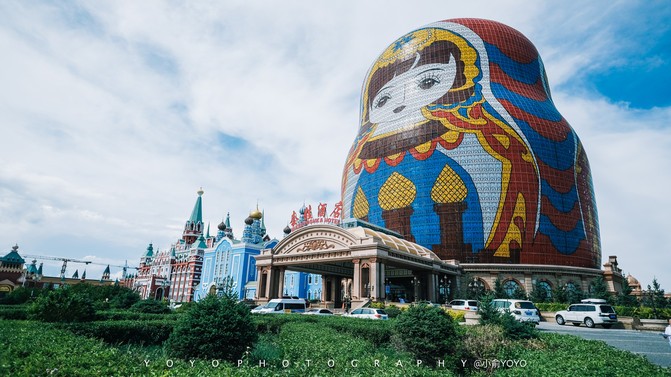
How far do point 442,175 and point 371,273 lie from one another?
64.4ft

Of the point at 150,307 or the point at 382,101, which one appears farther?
the point at 382,101

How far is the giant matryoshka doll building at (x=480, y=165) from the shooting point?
44.0 m

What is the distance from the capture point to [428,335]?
1102 centimetres

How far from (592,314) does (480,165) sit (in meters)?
24.7

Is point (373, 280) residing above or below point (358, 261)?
below

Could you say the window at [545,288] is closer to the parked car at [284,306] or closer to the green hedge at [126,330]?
the parked car at [284,306]

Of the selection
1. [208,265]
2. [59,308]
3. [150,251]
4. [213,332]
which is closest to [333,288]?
[208,265]

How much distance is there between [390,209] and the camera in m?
49.8

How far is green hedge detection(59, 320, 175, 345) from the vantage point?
1330 cm

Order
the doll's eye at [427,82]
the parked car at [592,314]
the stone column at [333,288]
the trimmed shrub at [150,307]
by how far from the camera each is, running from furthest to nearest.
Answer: the doll's eye at [427,82] → the stone column at [333,288] → the parked car at [592,314] → the trimmed shrub at [150,307]

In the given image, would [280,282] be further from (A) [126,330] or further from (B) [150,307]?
(A) [126,330]

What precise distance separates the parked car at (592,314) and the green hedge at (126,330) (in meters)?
24.0

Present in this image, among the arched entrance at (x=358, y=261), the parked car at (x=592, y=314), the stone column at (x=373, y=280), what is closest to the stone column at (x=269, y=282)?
the arched entrance at (x=358, y=261)

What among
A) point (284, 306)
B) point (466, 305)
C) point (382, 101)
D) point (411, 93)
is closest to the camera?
point (284, 306)
